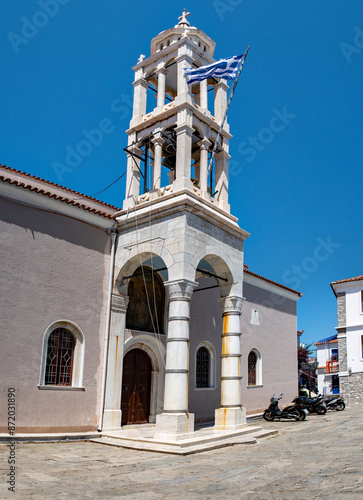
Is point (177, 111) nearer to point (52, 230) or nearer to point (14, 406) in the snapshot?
point (52, 230)

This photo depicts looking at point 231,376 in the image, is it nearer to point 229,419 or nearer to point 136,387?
point 229,419

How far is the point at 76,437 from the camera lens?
39.5 feet

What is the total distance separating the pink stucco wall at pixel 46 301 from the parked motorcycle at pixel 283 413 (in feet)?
26.2

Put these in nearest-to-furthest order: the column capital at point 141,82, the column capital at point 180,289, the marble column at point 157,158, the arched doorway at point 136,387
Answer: the column capital at point 180,289 < the arched doorway at point 136,387 < the marble column at point 157,158 < the column capital at point 141,82

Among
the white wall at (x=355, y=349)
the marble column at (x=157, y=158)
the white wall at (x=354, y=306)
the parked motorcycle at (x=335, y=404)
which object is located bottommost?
the parked motorcycle at (x=335, y=404)

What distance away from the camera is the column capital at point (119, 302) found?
13767mm

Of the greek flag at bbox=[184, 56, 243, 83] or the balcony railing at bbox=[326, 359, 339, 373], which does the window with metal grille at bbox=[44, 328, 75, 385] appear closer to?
the greek flag at bbox=[184, 56, 243, 83]

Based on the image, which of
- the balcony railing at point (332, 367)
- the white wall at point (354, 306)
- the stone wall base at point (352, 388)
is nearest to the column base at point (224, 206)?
the white wall at point (354, 306)

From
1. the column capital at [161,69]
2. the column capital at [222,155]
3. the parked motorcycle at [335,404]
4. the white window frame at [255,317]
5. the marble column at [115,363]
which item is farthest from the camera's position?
the parked motorcycle at [335,404]

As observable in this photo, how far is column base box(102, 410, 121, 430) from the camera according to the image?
1290cm

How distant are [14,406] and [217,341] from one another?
28.3 ft

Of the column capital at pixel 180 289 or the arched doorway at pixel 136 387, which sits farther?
the arched doorway at pixel 136 387

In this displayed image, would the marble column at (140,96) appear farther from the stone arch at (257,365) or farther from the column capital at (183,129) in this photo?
the stone arch at (257,365)

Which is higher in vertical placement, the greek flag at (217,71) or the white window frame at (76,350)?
the greek flag at (217,71)
